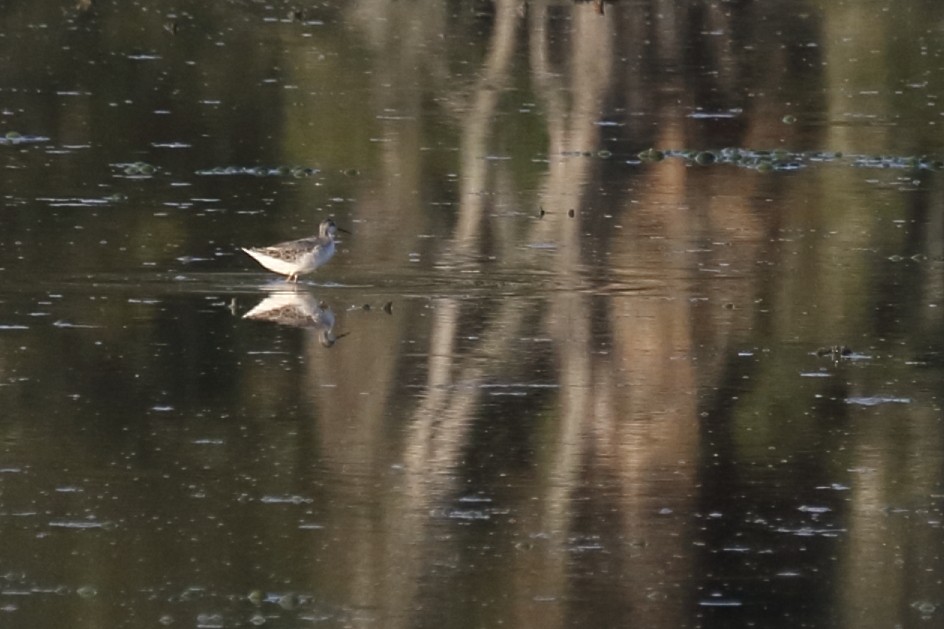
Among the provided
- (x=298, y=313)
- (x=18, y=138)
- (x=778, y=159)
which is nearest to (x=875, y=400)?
(x=298, y=313)

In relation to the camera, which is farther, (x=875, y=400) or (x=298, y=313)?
(x=298, y=313)

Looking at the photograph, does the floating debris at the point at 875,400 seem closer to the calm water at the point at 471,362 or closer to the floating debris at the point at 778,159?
the calm water at the point at 471,362

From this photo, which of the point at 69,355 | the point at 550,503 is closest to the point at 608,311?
the point at 69,355

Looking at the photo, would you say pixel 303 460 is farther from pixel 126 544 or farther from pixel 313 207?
pixel 313 207

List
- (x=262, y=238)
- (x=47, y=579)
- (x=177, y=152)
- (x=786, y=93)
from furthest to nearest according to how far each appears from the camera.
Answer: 1. (x=786, y=93)
2. (x=177, y=152)
3. (x=262, y=238)
4. (x=47, y=579)

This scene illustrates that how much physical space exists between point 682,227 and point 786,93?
30.5 feet

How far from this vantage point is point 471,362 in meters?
12.0

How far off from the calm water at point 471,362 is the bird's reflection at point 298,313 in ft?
0.19

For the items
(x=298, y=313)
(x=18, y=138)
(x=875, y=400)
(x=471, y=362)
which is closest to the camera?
(x=875, y=400)

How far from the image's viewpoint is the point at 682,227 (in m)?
16.5

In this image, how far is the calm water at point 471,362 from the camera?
28.4 ft

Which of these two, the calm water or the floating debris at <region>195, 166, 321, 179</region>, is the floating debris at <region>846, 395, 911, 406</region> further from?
the floating debris at <region>195, 166, 321, 179</region>

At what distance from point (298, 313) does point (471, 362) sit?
1661 mm

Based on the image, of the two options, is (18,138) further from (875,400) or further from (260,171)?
(875,400)
